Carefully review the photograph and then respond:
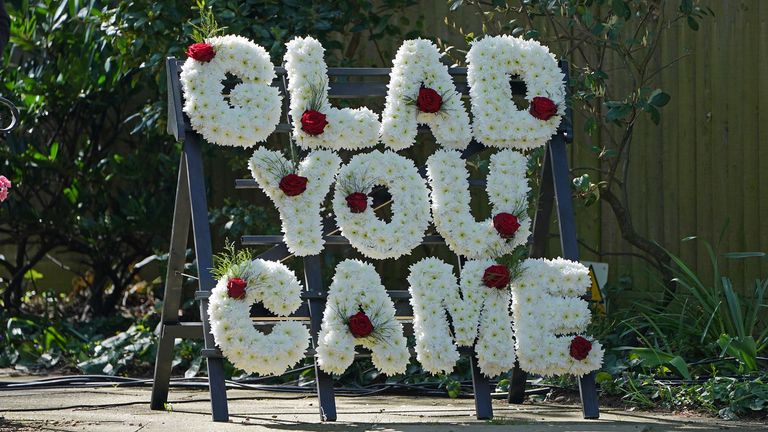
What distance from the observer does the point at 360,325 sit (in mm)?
3955

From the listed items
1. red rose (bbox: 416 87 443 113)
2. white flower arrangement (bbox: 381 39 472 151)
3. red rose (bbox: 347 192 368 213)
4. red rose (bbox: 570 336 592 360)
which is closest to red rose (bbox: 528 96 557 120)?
Answer: white flower arrangement (bbox: 381 39 472 151)

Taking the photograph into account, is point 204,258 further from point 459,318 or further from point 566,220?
point 566,220

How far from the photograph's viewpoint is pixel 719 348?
5.11m

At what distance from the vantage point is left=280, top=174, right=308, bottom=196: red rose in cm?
409

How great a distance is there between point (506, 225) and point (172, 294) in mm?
1385

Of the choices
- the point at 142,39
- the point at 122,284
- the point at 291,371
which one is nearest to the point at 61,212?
the point at 122,284

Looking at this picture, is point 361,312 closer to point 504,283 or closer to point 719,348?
point 504,283

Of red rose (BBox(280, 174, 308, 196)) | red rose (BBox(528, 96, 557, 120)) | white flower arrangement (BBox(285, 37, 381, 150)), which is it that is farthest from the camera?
red rose (BBox(528, 96, 557, 120))

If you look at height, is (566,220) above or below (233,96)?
below

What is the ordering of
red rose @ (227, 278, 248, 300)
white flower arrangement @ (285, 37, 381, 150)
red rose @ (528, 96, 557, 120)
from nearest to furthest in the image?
red rose @ (227, 278, 248, 300) < white flower arrangement @ (285, 37, 381, 150) < red rose @ (528, 96, 557, 120)

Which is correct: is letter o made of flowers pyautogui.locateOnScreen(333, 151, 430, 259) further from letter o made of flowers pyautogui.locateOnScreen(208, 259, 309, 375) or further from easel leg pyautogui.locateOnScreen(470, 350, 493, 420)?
easel leg pyautogui.locateOnScreen(470, 350, 493, 420)

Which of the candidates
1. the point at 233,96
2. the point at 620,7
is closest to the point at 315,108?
the point at 233,96

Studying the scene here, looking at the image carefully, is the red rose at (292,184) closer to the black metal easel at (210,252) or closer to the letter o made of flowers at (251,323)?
the black metal easel at (210,252)

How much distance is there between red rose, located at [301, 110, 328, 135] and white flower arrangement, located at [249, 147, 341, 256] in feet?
0.29
